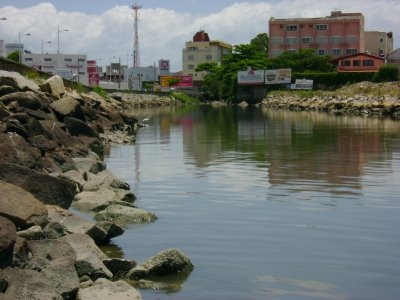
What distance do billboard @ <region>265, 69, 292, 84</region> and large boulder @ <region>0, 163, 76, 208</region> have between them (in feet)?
318

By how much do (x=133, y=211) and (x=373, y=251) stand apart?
484cm

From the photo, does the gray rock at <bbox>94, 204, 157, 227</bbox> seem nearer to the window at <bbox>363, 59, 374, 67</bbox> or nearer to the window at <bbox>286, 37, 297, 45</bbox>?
the window at <bbox>363, 59, 374, 67</bbox>

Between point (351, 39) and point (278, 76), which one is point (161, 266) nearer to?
point (278, 76)

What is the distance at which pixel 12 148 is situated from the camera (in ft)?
49.8

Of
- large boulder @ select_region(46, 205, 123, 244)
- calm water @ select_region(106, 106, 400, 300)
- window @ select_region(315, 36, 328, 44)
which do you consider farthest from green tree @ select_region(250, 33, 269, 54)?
large boulder @ select_region(46, 205, 123, 244)

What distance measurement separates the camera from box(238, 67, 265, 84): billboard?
113 metres

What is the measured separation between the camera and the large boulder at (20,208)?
952cm

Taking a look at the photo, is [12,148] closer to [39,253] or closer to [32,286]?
[39,253]

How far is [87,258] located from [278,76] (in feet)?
336

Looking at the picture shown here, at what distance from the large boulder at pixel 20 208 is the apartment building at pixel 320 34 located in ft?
377

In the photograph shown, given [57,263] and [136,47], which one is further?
[136,47]

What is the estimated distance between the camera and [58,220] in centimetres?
1137

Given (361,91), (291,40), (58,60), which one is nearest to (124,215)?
(361,91)

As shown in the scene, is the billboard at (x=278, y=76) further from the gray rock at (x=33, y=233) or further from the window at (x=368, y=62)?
the gray rock at (x=33, y=233)
